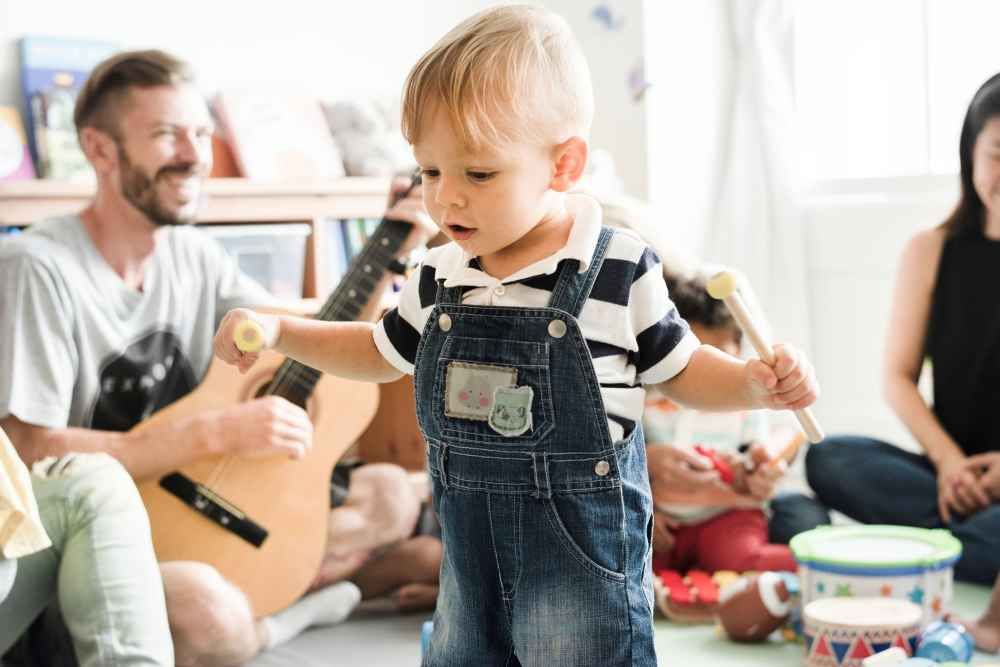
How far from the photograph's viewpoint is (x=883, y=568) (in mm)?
1302

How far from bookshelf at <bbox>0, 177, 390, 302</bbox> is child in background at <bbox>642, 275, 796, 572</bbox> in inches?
29.7

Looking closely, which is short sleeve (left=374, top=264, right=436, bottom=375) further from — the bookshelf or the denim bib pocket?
the bookshelf

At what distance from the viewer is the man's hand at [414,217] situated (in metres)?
1.53

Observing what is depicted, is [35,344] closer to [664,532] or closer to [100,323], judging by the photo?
[100,323]

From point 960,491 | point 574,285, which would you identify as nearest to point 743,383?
point 574,285

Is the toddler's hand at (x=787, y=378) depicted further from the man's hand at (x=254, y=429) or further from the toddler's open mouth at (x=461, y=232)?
the man's hand at (x=254, y=429)

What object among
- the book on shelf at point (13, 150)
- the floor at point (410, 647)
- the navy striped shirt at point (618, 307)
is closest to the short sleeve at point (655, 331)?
the navy striped shirt at point (618, 307)

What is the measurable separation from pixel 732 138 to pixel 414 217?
1.33 m

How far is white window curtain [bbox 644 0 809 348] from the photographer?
242cm

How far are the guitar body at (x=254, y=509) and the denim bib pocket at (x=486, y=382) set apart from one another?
2.57 ft

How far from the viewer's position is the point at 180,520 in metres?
1.41

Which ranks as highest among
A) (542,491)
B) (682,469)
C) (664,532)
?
(542,491)

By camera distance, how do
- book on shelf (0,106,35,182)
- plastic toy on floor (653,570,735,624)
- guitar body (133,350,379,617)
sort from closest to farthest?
1. guitar body (133,350,379,617)
2. plastic toy on floor (653,570,735,624)
3. book on shelf (0,106,35,182)

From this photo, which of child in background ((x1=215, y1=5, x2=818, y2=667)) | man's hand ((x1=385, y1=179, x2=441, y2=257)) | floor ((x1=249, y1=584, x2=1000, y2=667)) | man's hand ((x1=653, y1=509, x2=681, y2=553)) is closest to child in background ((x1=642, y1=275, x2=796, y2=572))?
man's hand ((x1=653, y1=509, x2=681, y2=553))
